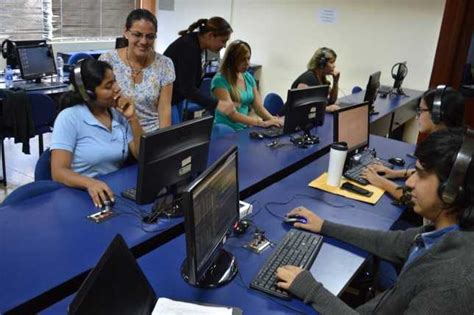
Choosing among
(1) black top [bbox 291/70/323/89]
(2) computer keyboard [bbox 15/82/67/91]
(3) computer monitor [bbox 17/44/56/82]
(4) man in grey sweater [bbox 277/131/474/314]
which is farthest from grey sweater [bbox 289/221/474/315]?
(3) computer monitor [bbox 17/44/56/82]

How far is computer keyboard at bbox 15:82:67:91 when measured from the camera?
411 cm

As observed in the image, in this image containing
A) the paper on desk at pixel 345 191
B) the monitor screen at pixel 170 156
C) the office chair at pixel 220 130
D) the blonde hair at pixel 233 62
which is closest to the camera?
the monitor screen at pixel 170 156

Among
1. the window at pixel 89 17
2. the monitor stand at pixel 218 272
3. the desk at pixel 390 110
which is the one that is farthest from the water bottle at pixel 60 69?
the monitor stand at pixel 218 272

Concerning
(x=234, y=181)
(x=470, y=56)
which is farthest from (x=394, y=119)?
Answer: (x=234, y=181)

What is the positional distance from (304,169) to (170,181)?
3.38 ft

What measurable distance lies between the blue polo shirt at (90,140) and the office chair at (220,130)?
88 centimetres

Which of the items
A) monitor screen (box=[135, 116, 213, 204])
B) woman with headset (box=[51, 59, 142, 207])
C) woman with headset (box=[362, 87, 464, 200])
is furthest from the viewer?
woman with headset (box=[362, 87, 464, 200])

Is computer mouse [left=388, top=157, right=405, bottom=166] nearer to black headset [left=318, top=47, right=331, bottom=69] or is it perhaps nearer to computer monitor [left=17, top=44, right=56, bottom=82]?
black headset [left=318, top=47, right=331, bottom=69]

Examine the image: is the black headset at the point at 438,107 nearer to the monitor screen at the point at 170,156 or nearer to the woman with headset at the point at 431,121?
the woman with headset at the point at 431,121

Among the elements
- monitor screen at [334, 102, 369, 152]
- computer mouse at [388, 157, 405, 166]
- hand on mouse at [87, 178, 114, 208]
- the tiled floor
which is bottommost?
the tiled floor

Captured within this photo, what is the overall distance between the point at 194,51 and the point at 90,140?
114 centimetres

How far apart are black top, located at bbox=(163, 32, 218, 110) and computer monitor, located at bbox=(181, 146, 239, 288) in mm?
1445

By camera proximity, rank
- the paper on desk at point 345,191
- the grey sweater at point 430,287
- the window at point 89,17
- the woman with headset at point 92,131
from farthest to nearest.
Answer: the window at point 89,17, the paper on desk at point 345,191, the woman with headset at point 92,131, the grey sweater at point 430,287

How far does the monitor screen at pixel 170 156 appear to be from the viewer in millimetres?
1563
